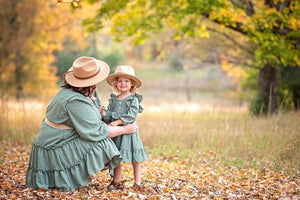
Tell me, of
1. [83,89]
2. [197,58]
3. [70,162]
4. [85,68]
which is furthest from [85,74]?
[197,58]

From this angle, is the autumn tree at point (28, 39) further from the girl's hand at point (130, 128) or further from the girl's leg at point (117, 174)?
the girl's hand at point (130, 128)

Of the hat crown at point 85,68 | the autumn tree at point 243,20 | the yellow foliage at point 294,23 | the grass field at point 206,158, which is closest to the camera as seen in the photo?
the hat crown at point 85,68

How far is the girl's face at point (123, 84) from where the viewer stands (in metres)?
3.94

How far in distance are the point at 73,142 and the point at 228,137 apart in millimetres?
3153

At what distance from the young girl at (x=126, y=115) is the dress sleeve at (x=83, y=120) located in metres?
0.28

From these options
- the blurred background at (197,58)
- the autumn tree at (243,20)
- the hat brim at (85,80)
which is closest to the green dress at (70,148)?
the hat brim at (85,80)

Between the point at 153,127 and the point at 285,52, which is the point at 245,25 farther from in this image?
the point at 153,127

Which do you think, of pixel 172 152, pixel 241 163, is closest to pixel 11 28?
pixel 172 152

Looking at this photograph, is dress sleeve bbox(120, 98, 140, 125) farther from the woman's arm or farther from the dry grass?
the dry grass

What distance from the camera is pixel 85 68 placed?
3711 mm

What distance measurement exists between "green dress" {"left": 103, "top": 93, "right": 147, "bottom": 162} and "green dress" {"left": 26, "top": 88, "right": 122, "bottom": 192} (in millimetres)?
163

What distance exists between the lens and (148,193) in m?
3.99

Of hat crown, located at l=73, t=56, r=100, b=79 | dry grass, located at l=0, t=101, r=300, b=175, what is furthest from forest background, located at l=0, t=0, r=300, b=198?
hat crown, located at l=73, t=56, r=100, b=79

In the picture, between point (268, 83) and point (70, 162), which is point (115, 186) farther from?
point (268, 83)
